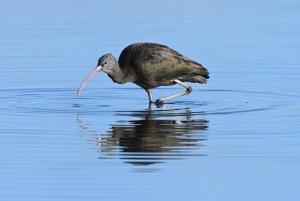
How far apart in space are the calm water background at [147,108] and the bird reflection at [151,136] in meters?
0.02

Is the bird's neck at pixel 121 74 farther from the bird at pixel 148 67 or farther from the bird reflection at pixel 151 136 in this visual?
the bird reflection at pixel 151 136

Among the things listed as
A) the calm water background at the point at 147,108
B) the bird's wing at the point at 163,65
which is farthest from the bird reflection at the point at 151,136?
the bird's wing at the point at 163,65

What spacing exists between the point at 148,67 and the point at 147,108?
0.82 m

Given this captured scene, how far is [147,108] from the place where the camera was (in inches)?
737

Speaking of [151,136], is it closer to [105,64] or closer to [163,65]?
[105,64]

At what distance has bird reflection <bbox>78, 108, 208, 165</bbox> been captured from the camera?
1423 cm

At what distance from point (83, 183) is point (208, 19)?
15.4 meters

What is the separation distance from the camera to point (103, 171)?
521 inches

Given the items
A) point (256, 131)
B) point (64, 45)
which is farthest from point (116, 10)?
point (256, 131)

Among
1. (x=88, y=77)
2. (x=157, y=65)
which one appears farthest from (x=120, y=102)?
(x=157, y=65)

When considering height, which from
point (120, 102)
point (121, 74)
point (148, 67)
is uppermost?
point (148, 67)

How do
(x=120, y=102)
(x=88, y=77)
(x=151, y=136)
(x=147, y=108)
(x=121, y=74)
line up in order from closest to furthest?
(x=151, y=136)
(x=147, y=108)
(x=88, y=77)
(x=120, y=102)
(x=121, y=74)

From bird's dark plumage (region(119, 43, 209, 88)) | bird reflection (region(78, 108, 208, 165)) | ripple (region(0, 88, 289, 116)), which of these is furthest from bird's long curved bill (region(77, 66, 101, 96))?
bird reflection (region(78, 108, 208, 165))

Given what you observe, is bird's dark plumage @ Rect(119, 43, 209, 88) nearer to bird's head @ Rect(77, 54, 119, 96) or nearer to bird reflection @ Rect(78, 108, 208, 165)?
bird's head @ Rect(77, 54, 119, 96)
